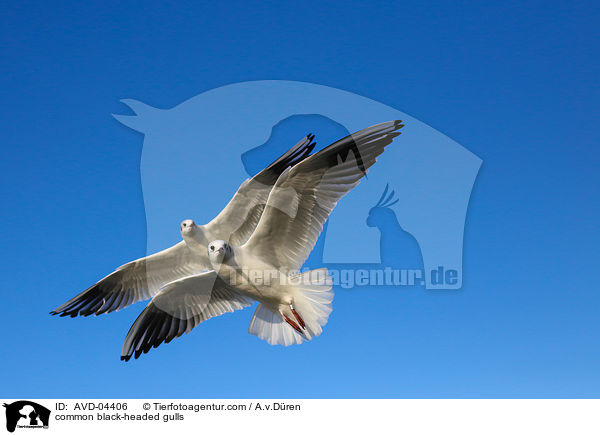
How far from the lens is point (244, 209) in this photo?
20.0 feet

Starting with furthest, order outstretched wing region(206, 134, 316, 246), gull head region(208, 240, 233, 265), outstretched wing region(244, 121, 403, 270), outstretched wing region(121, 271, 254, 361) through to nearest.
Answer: outstretched wing region(206, 134, 316, 246) < outstretched wing region(121, 271, 254, 361) < gull head region(208, 240, 233, 265) < outstretched wing region(244, 121, 403, 270)

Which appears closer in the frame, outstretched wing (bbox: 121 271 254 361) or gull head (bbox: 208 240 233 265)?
gull head (bbox: 208 240 233 265)

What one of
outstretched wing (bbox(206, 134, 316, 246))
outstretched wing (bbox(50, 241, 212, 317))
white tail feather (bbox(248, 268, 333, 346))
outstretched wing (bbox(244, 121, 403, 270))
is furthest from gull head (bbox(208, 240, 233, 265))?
outstretched wing (bbox(50, 241, 212, 317))

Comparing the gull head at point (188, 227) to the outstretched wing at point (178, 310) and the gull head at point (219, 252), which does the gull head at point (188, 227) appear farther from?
the gull head at point (219, 252)

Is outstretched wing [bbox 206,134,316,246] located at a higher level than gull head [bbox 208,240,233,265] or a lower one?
higher

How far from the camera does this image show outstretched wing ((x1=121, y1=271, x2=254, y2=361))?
5.38 meters

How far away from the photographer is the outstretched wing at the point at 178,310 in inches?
212

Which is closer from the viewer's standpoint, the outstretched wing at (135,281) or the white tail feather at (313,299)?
the white tail feather at (313,299)

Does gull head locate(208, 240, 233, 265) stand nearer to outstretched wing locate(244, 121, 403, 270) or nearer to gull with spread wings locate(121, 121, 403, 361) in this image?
gull with spread wings locate(121, 121, 403, 361)

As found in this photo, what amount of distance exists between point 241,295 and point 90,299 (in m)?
1.63

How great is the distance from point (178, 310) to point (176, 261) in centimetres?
89

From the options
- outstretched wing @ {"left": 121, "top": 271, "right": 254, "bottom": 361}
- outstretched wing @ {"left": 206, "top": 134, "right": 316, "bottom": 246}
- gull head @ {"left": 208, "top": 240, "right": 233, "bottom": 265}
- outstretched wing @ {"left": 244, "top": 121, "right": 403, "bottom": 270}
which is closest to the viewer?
outstretched wing @ {"left": 244, "top": 121, "right": 403, "bottom": 270}
